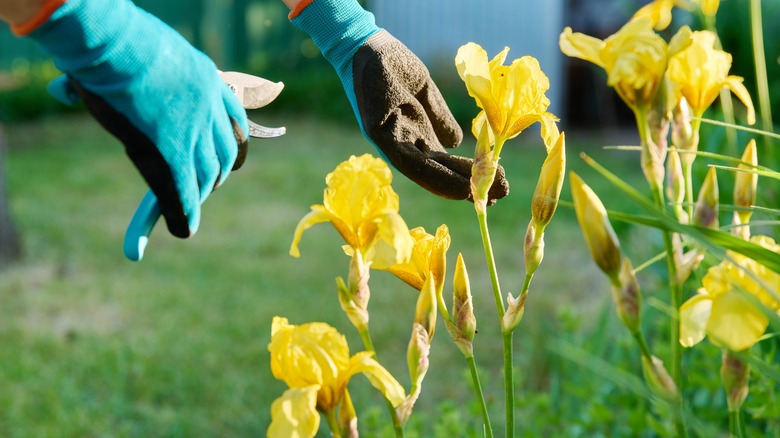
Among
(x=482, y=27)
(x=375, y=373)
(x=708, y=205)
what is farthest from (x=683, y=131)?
(x=482, y=27)

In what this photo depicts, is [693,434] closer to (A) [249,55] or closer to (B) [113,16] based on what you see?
(B) [113,16]

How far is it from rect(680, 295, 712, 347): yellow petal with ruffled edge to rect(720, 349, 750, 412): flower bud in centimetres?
7

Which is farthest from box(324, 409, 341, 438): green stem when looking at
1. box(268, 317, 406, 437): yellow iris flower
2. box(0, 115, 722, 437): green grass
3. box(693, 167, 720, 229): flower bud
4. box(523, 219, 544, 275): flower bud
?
box(0, 115, 722, 437): green grass

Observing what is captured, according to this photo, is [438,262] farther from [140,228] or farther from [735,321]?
[140,228]

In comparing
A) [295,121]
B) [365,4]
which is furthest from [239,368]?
[365,4]

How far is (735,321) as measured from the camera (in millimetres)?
680

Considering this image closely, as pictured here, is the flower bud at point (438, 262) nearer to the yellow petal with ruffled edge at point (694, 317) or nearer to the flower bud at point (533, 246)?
the flower bud at point (533, 246)

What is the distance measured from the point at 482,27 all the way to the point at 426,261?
6586 millimetres

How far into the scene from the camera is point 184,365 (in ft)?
8.20

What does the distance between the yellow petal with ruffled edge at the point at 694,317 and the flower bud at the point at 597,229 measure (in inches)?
4.9

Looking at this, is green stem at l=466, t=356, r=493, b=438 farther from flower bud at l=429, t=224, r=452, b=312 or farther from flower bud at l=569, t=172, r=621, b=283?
flower bud at l=569, t=172, r=621, b=283

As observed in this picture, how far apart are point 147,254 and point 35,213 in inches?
32.6

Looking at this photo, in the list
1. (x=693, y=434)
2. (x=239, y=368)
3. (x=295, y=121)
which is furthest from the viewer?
(x=295, y=121)

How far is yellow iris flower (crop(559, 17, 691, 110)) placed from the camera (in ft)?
2.18
